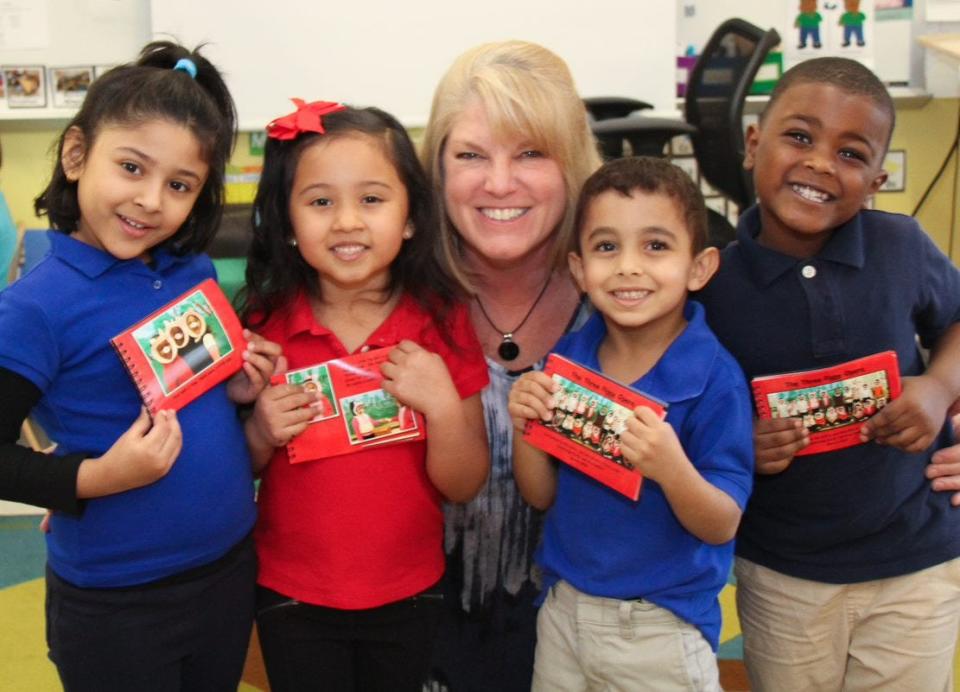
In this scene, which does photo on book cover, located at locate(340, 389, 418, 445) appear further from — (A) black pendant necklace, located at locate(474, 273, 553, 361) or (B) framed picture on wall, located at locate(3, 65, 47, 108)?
(B) framed picture on wall, located at locate(3, 65, 47, 108)

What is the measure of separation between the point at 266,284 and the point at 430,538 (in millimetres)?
544

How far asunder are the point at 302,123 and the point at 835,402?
1.00 meters

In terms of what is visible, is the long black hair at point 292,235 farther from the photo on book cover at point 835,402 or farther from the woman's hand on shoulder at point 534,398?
the photo on book cover at point 835,402

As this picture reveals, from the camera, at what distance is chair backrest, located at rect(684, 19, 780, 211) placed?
12.9 ft

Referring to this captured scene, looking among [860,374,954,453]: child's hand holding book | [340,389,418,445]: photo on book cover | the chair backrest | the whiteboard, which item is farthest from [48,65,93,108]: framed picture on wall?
[860,374,954,453]: child's hand holding book

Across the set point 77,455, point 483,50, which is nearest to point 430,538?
point 77,455

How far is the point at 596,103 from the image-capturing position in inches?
174

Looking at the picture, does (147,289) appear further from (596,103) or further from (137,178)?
(596,103)

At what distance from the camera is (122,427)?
1.54 metres

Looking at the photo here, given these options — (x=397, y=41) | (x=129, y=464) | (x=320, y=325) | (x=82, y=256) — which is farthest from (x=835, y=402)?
(x=397, y=41)

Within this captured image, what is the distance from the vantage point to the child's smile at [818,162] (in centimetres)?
164

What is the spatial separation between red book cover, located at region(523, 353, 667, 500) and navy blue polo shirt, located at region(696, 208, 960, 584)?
0.32 m

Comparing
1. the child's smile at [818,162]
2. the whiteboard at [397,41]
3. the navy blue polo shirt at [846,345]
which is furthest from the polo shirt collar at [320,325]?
the whiteboard at [397,41]

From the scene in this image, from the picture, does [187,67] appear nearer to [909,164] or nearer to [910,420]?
[910,420]
